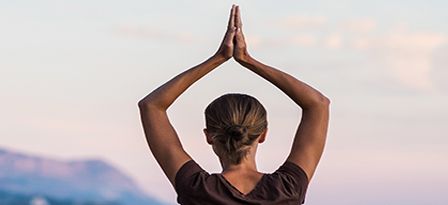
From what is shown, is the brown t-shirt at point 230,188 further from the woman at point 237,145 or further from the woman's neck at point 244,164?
the woman's neck at point 244,164

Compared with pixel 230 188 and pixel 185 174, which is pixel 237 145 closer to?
pixel 230 188

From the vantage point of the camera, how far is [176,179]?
3.61 m

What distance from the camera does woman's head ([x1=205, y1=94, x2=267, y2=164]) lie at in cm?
352

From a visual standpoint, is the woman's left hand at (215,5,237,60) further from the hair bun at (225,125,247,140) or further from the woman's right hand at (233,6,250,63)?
the hair bun at (225,125,247,140)

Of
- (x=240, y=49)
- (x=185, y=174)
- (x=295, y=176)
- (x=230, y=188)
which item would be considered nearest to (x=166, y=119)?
(x=185, y=174)

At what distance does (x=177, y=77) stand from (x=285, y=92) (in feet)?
2.75

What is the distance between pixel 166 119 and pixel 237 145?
2.03 ft

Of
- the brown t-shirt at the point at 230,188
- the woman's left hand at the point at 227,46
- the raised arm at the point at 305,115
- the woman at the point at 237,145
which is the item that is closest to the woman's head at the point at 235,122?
the woman at the point at 237,145

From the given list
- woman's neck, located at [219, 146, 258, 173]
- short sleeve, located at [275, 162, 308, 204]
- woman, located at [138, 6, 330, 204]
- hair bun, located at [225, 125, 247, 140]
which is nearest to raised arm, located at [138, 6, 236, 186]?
woman, located at [138, 6, 330, 204]

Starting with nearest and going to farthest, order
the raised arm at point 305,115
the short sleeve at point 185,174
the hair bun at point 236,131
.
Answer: the hair bun at point 236,131 → the short sleeve at point 185,174 → the raised arm at point 305,115

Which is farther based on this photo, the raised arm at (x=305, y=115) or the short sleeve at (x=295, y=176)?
the raised arm at (x=305, y=115)

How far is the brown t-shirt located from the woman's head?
0.21 m

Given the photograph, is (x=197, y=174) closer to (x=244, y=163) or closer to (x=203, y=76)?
(x=244, y=163)

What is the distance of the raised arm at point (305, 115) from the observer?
376 cm
